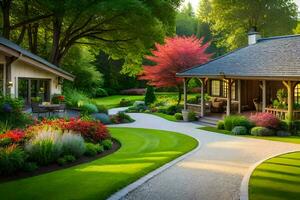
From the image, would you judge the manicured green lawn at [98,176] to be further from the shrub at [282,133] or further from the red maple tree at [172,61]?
the red maple tree at [172,61]

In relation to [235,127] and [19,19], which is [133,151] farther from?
[19,19]

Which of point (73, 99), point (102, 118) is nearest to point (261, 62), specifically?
point (102, 118)

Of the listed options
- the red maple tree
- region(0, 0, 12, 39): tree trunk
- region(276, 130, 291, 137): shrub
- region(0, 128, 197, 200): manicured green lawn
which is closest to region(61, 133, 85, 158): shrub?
region(0, 128, 197, 200): manicured green lawn

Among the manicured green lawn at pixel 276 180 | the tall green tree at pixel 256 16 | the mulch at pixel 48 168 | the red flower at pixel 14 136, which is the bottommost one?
the manicured green lawn at pixel 276 180

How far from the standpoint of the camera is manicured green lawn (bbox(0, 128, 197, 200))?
8047 millimetres

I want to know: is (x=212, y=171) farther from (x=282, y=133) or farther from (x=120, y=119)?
(x=120, y=119)

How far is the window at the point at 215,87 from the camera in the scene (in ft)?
90.9

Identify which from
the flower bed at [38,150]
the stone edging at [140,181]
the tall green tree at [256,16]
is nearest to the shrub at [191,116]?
the flower bed at [38,150]

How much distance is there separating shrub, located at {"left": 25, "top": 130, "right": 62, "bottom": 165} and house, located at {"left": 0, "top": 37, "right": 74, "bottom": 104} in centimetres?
663

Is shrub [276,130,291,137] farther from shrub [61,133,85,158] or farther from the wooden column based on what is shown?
shrub [61,133,85,158]

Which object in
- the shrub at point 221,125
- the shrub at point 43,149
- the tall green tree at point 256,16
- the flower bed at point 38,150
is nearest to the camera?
the flower bed at point 38,150

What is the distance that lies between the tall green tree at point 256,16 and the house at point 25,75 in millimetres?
27652

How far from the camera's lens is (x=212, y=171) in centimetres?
1047

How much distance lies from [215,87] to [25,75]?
45.1 feet
